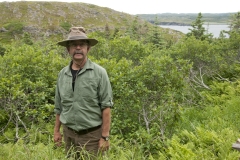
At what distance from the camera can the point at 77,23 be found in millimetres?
92625

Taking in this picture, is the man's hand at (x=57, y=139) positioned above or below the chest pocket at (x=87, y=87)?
below

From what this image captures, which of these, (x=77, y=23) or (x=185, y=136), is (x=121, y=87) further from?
(x=77, y=23)

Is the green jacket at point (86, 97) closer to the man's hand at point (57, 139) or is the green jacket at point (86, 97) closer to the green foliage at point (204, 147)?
the man's hand at point (57, 139)

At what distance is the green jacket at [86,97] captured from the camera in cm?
355

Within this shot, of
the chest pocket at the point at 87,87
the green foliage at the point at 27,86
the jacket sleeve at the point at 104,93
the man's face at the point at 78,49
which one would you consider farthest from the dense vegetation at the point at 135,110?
the man's face at the point at 78,49

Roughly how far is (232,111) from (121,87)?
550 cm

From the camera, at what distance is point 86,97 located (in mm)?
3557

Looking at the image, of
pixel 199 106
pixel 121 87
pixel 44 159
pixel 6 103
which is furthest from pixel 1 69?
pixel 199 106

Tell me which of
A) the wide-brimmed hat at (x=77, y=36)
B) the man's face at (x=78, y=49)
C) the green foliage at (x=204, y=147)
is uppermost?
the wide-brimmed hat at (x=77, y=36)

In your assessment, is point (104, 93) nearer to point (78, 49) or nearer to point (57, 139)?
point (78, 49)

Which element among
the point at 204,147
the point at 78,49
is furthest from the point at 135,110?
the point at 78,49

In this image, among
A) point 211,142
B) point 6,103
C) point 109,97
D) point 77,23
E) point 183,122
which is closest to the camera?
point 109,97

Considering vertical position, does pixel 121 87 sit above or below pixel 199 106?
above

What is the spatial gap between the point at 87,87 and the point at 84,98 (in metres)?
0.17
